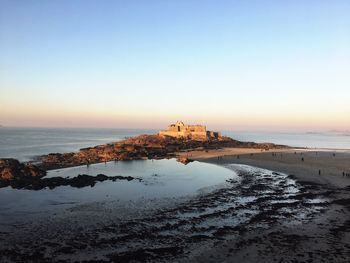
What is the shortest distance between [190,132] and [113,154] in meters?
51.4

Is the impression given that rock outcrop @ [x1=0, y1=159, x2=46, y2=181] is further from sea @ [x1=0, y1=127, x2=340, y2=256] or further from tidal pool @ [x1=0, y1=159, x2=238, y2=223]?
sea @ [x1=0, y1=127, x2=340, y2=256]

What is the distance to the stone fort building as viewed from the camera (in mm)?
108137

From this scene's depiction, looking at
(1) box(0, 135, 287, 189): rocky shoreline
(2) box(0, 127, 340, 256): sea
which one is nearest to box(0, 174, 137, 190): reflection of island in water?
(1) box(0, 135, 287, 189): rocky shoreline

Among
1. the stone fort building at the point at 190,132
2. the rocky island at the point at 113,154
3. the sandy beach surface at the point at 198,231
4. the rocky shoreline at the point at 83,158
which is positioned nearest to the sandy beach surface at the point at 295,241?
the sandy beach surface at the point at 198,231

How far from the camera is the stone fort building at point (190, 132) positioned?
10814 cm

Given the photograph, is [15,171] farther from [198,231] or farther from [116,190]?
[198,231]

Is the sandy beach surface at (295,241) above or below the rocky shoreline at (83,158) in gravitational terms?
below

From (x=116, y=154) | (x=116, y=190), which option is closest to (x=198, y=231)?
(x=116, y=190)

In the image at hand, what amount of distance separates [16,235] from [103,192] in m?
13.1

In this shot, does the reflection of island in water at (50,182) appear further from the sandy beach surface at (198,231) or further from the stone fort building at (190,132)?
the stone fort building at (190,132)

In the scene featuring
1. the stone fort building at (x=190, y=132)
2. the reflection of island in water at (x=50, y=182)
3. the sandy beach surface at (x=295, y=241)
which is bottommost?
the sandy beach surface at (x=295, y=241)

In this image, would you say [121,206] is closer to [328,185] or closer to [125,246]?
[125,246]

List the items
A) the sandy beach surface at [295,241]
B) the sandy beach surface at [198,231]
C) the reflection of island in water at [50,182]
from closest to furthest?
1. the sandy beach surface at [295,241]
2. the sandy beach surface at [198,231]
3. the reflection of island in water at [50,182]

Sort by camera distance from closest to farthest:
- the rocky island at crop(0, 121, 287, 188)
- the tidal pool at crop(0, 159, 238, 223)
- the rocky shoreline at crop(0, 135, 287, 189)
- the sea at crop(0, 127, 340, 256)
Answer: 1. the sea at crop(0, 127, 340, 256)
2. the tidal pool at crop(0, 159, 238, 223)
3. the rocky shoreline at crop(0, 135, 287, 189)
4. the rocky island at crop(0, 121, 287, 188)
